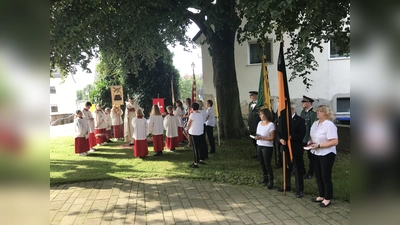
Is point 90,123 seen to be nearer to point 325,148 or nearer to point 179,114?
point 179,114

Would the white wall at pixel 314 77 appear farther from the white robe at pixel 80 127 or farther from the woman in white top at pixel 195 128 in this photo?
the white robe at pixel 80 127

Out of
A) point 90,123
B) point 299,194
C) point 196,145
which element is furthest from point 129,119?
point 299,194

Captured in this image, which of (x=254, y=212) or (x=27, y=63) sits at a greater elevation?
(x=27, y=63)

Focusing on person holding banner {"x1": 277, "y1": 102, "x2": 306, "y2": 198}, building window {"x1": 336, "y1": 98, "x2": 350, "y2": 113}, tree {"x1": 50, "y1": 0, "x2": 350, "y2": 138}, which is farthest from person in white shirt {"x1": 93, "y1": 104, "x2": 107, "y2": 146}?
building window {"x1": 336, "y1": 98, "x2": 350, "y2": 113}

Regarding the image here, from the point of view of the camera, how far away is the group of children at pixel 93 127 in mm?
10883

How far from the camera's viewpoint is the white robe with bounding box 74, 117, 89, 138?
424 inches

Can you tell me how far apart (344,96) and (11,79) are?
1850cm

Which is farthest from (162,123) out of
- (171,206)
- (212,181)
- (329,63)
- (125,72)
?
(329,63)

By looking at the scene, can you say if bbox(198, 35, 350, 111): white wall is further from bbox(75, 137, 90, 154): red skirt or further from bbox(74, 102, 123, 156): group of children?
bbox(75, 137, 90, 154): red skirt

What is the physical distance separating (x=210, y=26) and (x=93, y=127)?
6.70 metres

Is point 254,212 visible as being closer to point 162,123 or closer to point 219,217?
point 219,217

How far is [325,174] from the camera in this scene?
5402mm

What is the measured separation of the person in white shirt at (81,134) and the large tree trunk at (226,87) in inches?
216

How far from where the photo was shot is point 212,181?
7.23 metres
